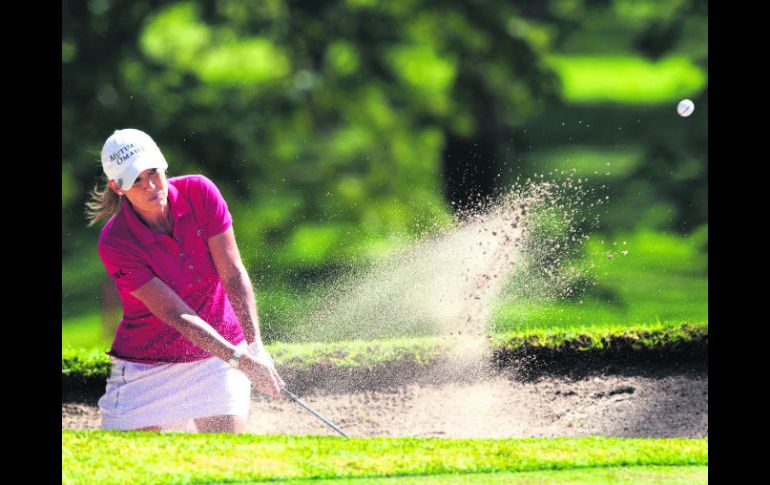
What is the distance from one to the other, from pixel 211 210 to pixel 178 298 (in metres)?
0.40

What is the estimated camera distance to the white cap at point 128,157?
4.39 m

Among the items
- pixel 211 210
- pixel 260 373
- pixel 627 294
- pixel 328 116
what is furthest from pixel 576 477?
pixel 627 294

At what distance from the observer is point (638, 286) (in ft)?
35.9

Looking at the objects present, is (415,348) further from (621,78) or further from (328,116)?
(621,78)

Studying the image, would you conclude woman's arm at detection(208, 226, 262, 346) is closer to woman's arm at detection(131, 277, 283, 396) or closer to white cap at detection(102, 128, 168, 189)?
woman's arm at detection(131, 277, 283, 396)

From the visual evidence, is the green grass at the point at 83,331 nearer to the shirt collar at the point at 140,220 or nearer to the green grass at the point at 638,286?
the green grass at the point at 638,286

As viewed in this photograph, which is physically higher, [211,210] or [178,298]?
[211,210]

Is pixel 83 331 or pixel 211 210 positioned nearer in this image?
pixel 211 210

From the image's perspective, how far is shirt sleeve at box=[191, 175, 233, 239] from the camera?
4586 millimetres

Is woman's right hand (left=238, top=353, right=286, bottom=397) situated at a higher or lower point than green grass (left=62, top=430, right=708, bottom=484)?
higher

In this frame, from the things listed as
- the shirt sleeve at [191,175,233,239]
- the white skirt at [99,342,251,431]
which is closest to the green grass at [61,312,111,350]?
the white skirt at [99,342,251,431]

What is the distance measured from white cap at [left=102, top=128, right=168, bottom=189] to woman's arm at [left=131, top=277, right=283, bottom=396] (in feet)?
1.36

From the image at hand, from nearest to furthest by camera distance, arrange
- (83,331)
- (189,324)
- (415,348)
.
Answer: (189,324), (415,348), (83,331)
